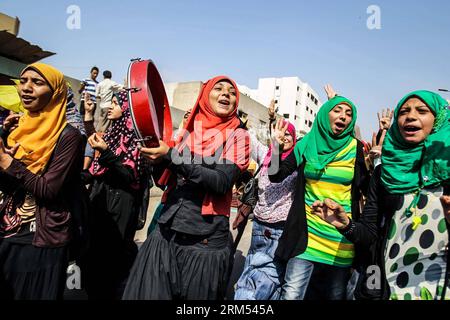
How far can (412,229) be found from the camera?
75.7 inches

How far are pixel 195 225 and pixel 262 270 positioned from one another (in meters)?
1.21

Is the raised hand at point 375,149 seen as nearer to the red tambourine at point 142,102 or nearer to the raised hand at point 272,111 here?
the raised hand at point 272,111

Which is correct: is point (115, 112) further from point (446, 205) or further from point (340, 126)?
point (446, 205)

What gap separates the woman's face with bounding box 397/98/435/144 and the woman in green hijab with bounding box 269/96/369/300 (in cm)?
63

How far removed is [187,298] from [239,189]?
2.70 meters

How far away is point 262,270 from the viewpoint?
309 cm

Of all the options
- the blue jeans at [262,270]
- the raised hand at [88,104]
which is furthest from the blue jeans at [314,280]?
the raised hand at [88,104]

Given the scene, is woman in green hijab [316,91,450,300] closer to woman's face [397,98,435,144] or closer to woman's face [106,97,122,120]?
woman's face [397,98,435,144]

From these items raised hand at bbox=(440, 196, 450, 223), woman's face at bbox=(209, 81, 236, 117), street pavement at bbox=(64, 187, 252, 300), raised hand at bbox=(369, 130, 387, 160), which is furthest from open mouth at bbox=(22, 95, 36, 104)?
raised hand at bbox=(369, 130, 387, 160)

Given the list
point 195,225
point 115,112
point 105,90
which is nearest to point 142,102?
point 195,225

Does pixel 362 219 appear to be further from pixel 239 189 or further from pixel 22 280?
pixel 239 189

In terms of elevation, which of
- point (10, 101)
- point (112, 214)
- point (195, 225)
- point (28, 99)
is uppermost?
point (10, 101)

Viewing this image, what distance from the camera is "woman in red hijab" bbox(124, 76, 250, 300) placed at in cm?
208

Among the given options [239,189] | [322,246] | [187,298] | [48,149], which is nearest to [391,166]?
[322,246]
